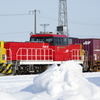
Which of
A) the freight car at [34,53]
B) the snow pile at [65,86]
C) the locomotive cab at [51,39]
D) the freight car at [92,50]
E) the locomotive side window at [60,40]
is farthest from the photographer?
the freight car at [92,50]

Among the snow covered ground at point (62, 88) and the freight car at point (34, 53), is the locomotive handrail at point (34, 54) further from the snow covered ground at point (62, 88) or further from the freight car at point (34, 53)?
the snow covered ground at point (62, 88)

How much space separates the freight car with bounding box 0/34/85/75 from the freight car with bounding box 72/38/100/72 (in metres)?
2.93

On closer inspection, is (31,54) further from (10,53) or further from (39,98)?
(39,98)

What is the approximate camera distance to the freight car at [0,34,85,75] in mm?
20188

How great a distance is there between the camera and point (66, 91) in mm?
7059

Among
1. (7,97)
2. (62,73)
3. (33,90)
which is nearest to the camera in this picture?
(7,97)

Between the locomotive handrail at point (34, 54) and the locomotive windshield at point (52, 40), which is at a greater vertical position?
the locomotive windshield at point (52, 40)

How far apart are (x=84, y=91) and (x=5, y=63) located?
1359cm

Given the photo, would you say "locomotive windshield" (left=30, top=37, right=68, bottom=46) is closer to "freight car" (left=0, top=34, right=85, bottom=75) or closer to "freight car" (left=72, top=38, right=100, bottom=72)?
"freight car" (left=0, top=34, right=85, bottom=75)

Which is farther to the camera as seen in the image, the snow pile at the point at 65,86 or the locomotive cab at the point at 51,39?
the locomotive cab at the point at 51,39

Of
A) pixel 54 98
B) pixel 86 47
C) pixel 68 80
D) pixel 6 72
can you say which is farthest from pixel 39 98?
pixel 86 47

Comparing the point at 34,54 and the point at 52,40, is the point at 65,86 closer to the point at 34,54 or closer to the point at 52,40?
the point at 34,54

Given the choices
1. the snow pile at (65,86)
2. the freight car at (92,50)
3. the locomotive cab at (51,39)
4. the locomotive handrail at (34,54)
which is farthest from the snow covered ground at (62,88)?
the freight car at (92,50)

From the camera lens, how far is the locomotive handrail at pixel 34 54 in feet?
67.6
